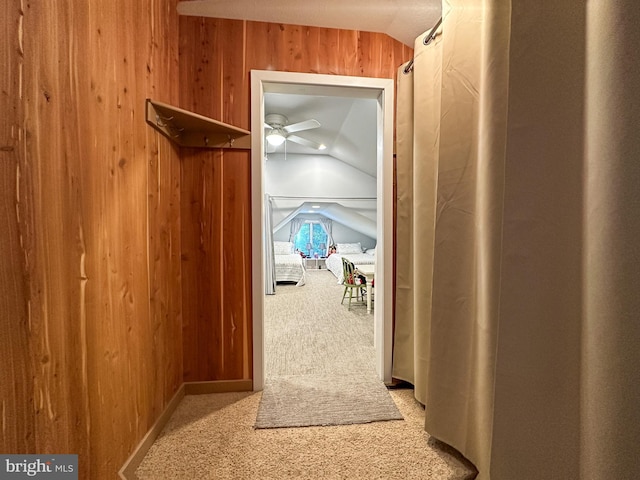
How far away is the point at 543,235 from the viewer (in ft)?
2.44

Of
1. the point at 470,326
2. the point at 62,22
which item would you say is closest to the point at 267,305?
the point at 470,326

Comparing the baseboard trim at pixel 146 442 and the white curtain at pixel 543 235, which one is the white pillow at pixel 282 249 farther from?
the white curtain at pixel 543 235

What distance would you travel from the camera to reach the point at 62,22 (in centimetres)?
78

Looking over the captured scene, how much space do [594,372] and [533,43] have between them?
0.93m

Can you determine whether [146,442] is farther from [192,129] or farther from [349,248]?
[349,248]

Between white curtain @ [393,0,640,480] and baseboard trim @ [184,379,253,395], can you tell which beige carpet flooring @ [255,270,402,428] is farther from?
white curtain @ [393,0,640,480]

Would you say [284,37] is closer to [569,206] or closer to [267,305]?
[569,206]

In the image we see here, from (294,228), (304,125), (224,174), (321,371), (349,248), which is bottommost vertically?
(321,371)

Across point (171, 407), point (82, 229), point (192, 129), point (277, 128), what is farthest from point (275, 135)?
point (171, 407)

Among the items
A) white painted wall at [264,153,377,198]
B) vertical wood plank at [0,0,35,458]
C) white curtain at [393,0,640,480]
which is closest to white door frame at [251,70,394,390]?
white curtain at [393,0,640,480]

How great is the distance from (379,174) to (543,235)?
117cm

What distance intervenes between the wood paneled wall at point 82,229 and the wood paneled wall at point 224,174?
0.78ft

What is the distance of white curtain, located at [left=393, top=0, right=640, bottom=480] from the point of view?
60cm

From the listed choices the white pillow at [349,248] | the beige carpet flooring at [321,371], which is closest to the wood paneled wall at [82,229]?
the beige carpet flooring at [321,371]
